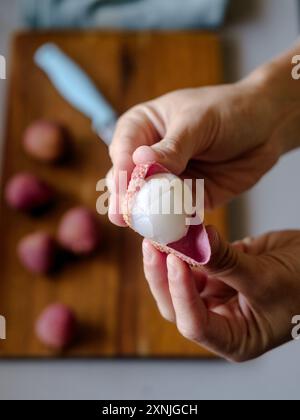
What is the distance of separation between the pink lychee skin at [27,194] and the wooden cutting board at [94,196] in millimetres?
14

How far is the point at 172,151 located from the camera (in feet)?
1.21

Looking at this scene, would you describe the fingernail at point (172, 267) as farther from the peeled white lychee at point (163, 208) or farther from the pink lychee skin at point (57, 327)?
the pink lychee skin at point (57, 327)

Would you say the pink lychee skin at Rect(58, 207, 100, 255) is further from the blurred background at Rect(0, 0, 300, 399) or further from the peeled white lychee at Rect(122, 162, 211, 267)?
the peeled white lychee at Rect(122, 162, 211, 267)

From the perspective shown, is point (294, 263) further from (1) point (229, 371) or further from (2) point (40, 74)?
(2) point (40, 74)

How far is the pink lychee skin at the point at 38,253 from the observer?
550 mm

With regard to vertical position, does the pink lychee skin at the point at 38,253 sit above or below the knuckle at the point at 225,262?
above

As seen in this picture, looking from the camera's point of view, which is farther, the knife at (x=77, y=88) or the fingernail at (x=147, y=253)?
the knife at (x=77, y=88)

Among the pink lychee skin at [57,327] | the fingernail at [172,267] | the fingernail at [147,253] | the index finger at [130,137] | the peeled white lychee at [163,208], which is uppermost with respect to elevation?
the index finger at [130,137]

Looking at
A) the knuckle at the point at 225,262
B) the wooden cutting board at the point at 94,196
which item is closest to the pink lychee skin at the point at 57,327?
the wooden cutting board at the point at 94,196

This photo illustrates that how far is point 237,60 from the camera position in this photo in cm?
68

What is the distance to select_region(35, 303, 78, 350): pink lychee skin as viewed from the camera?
1.74 feet

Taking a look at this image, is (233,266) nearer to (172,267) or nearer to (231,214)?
(172,267)

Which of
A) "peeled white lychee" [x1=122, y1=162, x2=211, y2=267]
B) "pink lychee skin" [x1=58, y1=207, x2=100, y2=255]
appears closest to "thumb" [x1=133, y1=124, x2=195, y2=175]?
"peeled white lychee" [x1=122, y1=162, x2=211, y2=267]

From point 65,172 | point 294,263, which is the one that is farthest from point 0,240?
point 294,263
